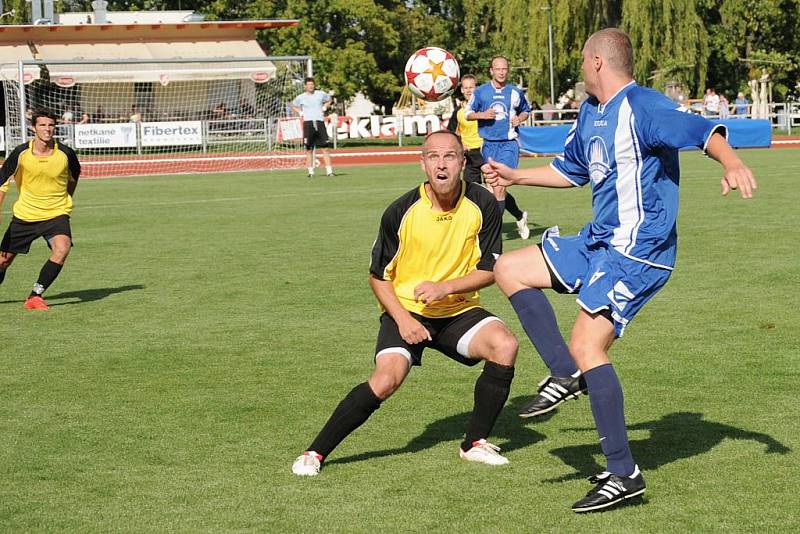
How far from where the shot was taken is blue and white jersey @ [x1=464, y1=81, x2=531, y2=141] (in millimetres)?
15820

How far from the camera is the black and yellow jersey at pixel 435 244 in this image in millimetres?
5934

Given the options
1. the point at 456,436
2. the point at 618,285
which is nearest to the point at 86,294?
the point at 456,436

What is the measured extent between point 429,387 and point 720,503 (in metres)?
2.77

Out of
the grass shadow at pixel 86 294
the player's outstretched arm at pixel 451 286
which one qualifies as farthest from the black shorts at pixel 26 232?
the player's outstretched arm at pixel 451 286

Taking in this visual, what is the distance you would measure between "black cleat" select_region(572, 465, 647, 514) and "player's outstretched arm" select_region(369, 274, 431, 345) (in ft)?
3.72

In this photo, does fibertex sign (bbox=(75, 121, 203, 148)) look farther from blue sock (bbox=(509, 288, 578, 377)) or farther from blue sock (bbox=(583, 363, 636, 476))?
blue sock (bbox=(583, 363, 636, 476))

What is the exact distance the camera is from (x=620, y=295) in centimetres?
523

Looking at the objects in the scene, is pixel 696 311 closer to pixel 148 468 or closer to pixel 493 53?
pixel 148 468

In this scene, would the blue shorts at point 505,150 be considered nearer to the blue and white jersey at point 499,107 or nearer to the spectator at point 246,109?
the blue and white jersey at point 499,107

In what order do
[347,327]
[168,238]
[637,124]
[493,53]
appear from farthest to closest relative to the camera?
[493,53] → [168,238] → [347,327] → [637,124]

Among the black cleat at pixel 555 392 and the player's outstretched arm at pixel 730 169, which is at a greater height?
the player's outstretched arm at pixel 730 169

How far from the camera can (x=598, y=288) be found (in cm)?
526

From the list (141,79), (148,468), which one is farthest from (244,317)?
(141,79)

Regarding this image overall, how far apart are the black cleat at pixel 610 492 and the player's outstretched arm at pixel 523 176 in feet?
4.80
